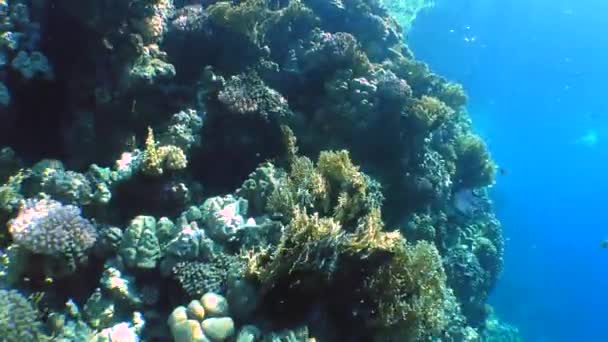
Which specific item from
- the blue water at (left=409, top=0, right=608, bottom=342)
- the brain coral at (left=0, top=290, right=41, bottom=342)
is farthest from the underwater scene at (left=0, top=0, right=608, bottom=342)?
the blue water at (left=409, top=0, right=608, bottom=342)

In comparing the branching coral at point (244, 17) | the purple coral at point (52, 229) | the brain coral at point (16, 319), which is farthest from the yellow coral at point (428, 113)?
the brain coral at point (16, 319)

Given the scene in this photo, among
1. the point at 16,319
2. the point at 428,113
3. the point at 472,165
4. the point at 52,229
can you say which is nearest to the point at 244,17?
the point at 428,113

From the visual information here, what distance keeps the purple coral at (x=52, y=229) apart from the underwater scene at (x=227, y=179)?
0.07ft

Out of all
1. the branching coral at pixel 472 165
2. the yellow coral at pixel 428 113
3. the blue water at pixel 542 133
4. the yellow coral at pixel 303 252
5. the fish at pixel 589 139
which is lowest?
the yellow coral at pixel 303 252

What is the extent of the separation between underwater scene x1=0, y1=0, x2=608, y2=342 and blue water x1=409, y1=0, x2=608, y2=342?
80.5ft

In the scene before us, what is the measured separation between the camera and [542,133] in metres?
49.5

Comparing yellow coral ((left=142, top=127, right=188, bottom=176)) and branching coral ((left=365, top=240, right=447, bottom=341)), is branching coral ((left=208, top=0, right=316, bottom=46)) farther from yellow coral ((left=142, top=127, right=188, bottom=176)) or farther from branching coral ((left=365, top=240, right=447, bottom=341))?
branching coral ((left=365, top=240, right=447, bottom=341))

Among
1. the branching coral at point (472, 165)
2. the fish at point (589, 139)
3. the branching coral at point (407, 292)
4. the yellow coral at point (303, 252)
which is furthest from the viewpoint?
the fish at point (589, 139)

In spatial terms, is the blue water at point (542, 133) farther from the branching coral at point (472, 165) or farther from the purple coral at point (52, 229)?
the purple coral at point (52, 229)

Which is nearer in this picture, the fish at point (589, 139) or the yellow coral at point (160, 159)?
the yellow coral at point (160, 159)

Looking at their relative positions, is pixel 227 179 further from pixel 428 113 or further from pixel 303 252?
pixel 428 113

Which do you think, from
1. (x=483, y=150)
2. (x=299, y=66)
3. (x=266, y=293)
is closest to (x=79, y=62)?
(x=299, y=66)

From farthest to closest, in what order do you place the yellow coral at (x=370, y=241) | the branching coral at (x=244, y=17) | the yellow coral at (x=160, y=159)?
the branching coral at (x=244, y=17) < the yellow coral at (x=160, y=159) < the yellow coral at (x=370, y=241)

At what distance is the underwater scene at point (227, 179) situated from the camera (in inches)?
177
